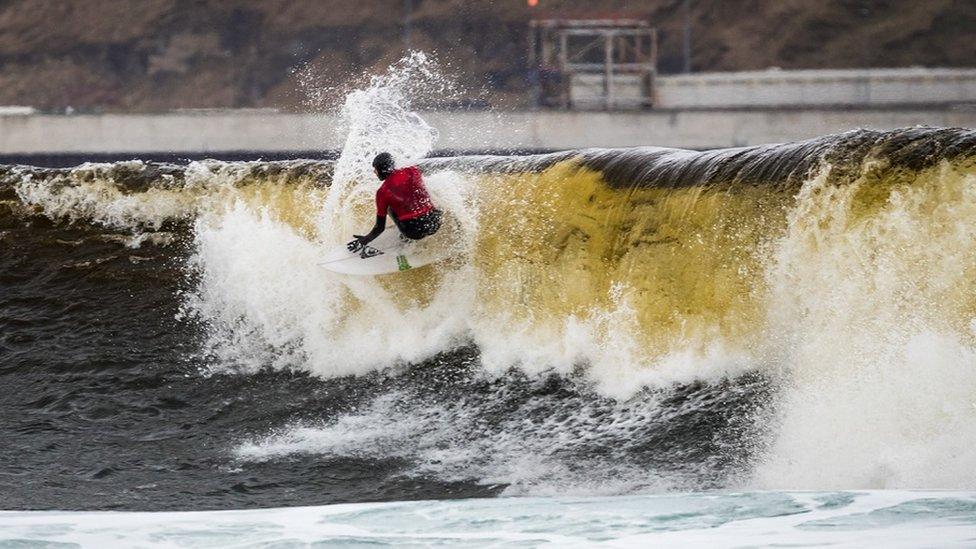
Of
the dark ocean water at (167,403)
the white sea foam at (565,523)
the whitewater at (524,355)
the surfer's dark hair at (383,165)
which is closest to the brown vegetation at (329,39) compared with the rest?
the dark ocean water at (167,403)

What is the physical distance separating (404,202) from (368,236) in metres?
0.52

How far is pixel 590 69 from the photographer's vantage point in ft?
157

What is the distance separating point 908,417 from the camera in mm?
8922

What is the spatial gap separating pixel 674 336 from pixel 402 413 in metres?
2.31

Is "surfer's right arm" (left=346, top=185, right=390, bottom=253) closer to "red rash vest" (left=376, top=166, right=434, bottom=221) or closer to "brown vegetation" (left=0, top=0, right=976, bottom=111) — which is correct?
"red rash vest" (left=376, top=166, right=434, bottom=221)

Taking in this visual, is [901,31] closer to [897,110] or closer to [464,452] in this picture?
[897,110]

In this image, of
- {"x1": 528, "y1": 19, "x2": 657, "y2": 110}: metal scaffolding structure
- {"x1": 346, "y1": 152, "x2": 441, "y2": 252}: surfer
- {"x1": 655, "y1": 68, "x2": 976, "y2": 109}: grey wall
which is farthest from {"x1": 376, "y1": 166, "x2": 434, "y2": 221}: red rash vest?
{"x1": 528, "y1": 19, "x2": 657, "y2": 110}: metal scaffolding structure

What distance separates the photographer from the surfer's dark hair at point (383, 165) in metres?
12.1

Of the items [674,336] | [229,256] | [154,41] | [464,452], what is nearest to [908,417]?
[674,336]

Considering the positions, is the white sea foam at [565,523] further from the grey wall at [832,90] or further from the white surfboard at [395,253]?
the grey wall at [832,90]

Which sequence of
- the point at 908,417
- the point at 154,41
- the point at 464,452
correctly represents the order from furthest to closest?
the point at 154,41 < the point at 464,452 < the point at 908,417

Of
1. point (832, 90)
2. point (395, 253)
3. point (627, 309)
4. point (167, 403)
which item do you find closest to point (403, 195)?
point (395, 253)

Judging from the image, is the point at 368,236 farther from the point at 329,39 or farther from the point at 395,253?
the point at 329,39

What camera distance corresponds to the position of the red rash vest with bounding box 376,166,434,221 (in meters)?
12.1
